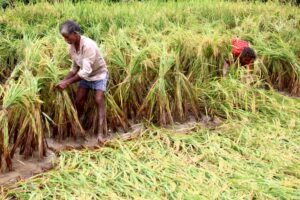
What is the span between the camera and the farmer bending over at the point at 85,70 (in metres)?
3.89

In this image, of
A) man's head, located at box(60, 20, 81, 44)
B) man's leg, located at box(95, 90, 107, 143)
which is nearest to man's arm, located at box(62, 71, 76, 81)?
man's leg, located at box(95, 90, 107, 143)

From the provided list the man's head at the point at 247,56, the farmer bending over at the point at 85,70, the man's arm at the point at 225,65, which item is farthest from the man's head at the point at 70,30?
the man's head at the point at 247,56

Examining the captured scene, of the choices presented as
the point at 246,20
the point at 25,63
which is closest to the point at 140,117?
the point at 25,63

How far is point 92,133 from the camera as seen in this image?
4.38 m

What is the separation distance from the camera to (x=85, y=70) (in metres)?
3.96

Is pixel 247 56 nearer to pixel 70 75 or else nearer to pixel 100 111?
pixel 100 111

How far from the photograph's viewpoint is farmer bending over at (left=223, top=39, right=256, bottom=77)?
5.23 metres

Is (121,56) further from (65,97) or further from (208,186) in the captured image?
(208,186)

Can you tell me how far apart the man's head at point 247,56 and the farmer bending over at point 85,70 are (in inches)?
71.4

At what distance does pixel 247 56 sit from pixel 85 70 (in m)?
2.11

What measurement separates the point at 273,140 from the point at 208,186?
1.19m

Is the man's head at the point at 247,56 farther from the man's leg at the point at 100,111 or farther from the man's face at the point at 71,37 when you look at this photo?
the man's face at the point at 71,37

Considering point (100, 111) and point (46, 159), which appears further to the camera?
point (100, 111)

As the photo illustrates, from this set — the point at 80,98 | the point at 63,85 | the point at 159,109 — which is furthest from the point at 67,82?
the point at 159,109
